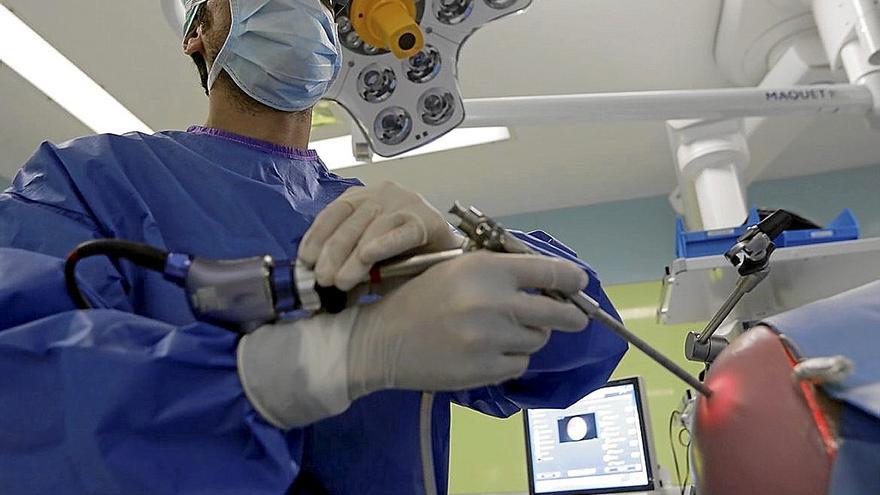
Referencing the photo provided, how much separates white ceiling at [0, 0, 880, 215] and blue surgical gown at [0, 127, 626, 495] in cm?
139

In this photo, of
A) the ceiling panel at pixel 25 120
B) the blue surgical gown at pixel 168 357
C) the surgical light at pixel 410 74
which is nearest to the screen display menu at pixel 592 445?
the surgical light at pixel 410 74

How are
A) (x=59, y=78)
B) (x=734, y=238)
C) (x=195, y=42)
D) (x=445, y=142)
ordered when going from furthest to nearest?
(x=445, y=142) → (x=59, y=78) → (x=734, y=238) → (x=195, y=42)

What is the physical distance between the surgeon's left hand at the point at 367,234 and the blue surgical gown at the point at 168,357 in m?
0.10

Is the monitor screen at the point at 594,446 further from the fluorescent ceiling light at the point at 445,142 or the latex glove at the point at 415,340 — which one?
the latex glove at the point at 415,340

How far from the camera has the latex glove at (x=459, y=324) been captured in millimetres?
561

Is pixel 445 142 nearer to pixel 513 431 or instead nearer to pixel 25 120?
pixel 513 431

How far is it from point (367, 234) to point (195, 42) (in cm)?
80

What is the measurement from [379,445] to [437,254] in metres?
0.35

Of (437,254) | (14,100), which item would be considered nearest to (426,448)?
(437,254)

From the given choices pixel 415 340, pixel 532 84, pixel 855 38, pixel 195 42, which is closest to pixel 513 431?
pixel 532 84

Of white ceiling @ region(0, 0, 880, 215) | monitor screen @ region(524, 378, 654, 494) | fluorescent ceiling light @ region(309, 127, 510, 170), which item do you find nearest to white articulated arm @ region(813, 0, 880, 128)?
white ceiling @ region(0, 0, 880, 215)

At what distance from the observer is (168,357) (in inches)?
22.9

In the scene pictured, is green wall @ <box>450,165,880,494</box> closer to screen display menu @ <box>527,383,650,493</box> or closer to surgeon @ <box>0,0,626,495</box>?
screen display menu @ <box>527,383,650,493</box>

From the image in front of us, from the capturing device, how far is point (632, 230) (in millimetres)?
3348
